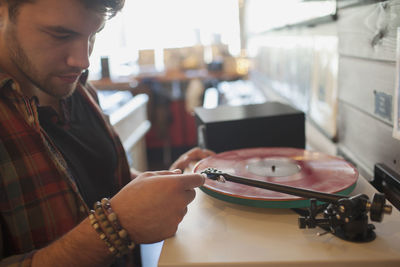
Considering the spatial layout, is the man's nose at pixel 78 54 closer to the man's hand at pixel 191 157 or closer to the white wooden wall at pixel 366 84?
the man's hand at pixel 191 157

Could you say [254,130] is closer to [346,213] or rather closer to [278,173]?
[278,173]

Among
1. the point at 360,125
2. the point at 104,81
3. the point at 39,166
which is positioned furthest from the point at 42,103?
the point at 104,81

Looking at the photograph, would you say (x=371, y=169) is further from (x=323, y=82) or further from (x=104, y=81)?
(x=104, y=81)

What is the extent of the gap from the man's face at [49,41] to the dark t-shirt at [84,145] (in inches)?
4.9

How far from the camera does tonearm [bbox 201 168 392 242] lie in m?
0.51

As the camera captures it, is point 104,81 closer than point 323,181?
No

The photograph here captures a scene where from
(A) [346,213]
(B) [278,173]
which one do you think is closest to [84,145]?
(B) [278,173]

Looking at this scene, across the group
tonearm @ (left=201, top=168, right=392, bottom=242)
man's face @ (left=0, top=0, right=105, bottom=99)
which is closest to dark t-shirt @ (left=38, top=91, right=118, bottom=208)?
man's face @ (left=0, top=0, right=105, bottom=99)

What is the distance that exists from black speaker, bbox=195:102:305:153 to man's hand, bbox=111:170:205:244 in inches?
15.3

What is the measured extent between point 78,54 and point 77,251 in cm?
42

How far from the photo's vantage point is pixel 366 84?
91cm

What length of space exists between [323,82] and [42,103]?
93 cm

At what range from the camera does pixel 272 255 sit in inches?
21.0

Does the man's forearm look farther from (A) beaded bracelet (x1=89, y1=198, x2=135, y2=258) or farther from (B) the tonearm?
(B) the tonearm
